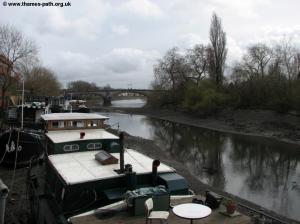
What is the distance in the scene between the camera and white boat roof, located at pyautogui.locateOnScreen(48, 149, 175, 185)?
29.5ft

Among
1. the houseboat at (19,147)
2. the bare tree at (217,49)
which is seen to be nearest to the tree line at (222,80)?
the bare tree at (217,49)

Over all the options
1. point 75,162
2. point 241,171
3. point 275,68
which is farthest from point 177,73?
point 75,162

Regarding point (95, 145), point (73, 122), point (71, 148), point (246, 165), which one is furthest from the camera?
point (246, 165)

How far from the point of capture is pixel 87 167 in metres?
9.86

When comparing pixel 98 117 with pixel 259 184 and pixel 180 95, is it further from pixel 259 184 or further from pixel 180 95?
pixel 180 95

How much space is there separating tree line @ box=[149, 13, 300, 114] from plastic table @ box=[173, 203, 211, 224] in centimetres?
3863

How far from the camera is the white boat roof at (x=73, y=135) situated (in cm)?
1207

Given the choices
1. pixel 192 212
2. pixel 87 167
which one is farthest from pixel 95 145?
pixel 192 212

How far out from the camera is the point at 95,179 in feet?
28.7

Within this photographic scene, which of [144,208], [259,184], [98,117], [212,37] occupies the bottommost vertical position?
[259,184]

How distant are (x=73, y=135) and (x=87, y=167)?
351 centimetres

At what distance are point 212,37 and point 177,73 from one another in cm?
1061

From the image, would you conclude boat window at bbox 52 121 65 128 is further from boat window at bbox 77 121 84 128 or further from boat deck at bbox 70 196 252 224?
boat deck at bbox 70 196 252 224

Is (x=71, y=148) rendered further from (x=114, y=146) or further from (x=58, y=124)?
(x=58, y=124)
